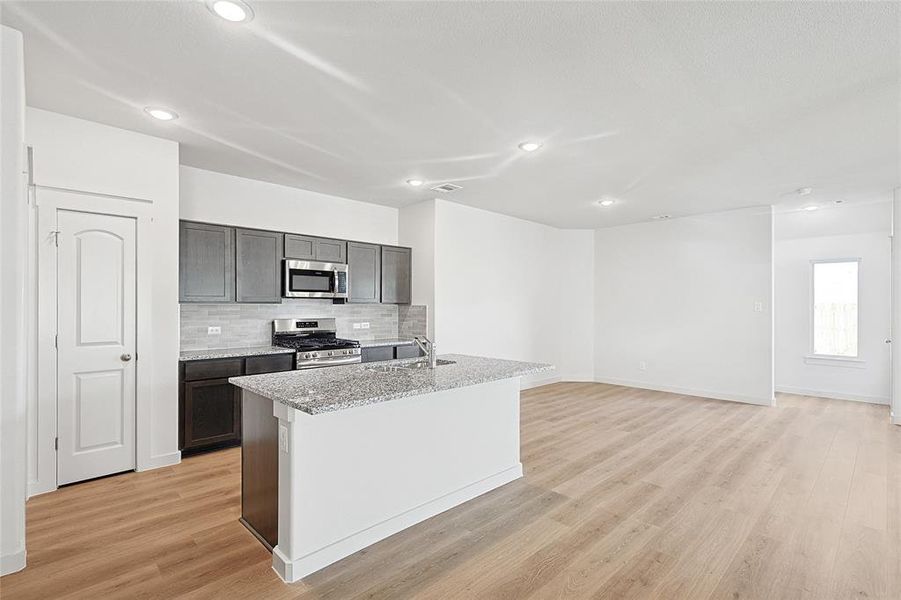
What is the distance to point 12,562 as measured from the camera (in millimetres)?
2244

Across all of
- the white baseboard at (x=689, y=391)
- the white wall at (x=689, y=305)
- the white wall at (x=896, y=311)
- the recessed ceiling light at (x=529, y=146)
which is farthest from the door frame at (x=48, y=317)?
the white wall at (x=896, y=311)

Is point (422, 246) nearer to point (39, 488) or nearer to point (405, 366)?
point (405, 366)

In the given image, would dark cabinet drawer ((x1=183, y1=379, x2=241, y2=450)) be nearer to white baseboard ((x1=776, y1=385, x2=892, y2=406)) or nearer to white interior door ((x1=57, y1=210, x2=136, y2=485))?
white interior door ((x1=57, y1=210, x2=136, y2=485))

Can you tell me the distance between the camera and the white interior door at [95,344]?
330 centimetres

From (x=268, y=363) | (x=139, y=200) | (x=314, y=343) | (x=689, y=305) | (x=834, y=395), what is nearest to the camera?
(x=139, y=200)

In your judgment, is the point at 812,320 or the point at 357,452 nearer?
the point at 357,452

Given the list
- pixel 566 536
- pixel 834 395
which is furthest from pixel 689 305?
pixel 566 536

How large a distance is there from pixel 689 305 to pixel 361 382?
19.9 feet

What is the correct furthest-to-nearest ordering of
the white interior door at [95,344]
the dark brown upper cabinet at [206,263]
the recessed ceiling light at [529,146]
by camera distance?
the dark brown upper cabinet at [206,263]
the recessed ceiling light at [529,146]
the white interior door at [95,344]

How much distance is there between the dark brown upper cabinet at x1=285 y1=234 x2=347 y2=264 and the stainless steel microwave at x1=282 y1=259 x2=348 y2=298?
9 cm

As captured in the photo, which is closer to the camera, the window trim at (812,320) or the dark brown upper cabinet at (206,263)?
the dark brown upper cabinet at (206,263)

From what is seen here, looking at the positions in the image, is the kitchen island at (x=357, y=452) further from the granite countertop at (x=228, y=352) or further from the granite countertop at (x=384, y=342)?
the granite countertop at (x=384, y=342)

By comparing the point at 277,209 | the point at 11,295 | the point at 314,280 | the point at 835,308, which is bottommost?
the point at 835,308

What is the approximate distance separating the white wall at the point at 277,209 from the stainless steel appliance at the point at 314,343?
3.69 ft
